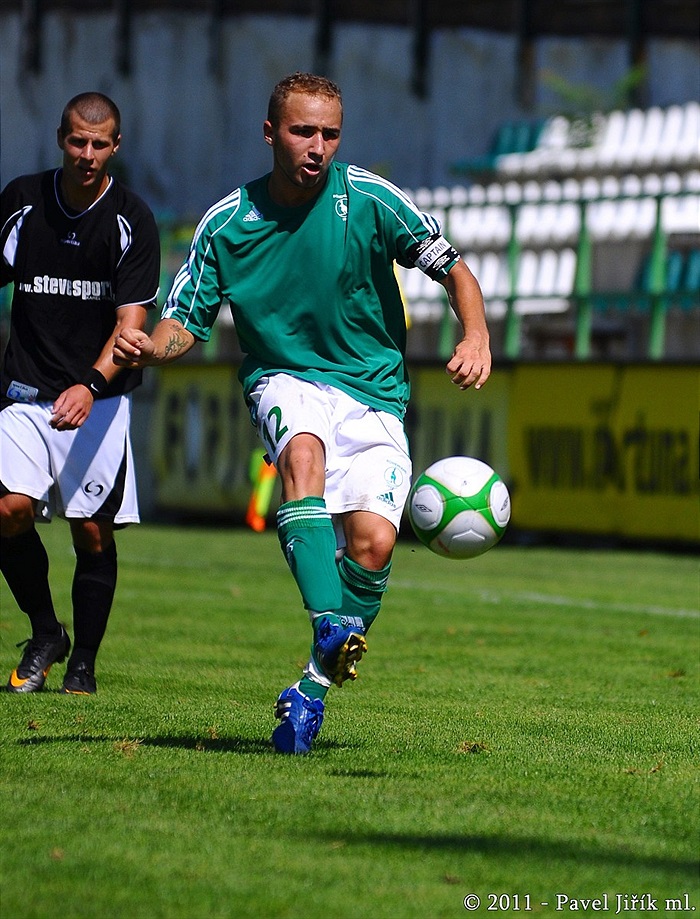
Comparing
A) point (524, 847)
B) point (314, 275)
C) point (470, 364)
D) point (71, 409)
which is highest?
point (314, 275)

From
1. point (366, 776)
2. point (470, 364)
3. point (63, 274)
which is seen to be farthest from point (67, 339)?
point (366, 776)

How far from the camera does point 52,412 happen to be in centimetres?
642

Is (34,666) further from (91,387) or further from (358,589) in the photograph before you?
(358,589)

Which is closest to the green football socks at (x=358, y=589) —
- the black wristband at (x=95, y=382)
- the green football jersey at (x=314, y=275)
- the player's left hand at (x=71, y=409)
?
the green football jersey at (x=314, y=275)

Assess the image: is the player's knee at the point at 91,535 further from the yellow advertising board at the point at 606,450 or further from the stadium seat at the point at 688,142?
the stadium seat at the point at 688,142

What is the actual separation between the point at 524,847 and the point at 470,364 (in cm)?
176

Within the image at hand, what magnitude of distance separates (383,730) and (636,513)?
33.0ft

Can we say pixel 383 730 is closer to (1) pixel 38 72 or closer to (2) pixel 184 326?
(2) pixel 184 326

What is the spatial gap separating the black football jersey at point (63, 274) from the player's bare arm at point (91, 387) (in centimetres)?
8

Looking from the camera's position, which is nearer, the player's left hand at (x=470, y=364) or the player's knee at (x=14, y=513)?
the player's left hand at (x=470, y=364)

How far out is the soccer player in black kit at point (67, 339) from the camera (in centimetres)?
658

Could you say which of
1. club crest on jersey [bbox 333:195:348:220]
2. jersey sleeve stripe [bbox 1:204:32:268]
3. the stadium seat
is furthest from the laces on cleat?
the stadium seat

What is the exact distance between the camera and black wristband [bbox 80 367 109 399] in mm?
6371

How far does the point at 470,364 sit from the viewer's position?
17.3 ft
